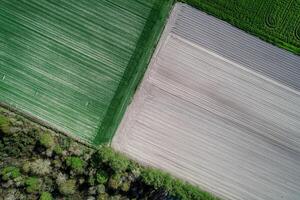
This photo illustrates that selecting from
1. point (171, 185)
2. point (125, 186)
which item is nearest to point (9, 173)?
point (125, 186)

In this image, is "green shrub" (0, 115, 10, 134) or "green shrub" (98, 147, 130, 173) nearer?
"green shrub" (0, 115, 10, 134)

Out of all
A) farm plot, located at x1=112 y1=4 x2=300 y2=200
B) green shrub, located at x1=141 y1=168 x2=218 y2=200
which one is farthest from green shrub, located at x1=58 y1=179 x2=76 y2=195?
farm plot, located at x1=112 y1=4 x2=300 y2=200

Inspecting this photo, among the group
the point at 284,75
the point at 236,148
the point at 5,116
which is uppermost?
the point at 284,75

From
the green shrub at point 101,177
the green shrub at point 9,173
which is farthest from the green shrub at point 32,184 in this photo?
the green shrub at point 101,177

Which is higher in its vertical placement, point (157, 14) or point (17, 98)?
point (157, 14)

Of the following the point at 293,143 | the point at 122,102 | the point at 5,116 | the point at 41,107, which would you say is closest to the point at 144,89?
the point at 122,102

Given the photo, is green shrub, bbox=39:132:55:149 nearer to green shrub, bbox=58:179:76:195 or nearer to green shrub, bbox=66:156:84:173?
green shrub, bbox=66:156:84:173

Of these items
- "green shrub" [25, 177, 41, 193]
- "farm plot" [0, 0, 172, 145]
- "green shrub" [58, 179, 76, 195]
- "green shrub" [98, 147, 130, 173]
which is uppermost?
"farm plot" [0, 0, 172, 145]

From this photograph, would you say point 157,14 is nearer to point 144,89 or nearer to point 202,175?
point 144,89

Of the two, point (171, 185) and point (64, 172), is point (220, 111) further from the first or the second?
point (64, 172)
